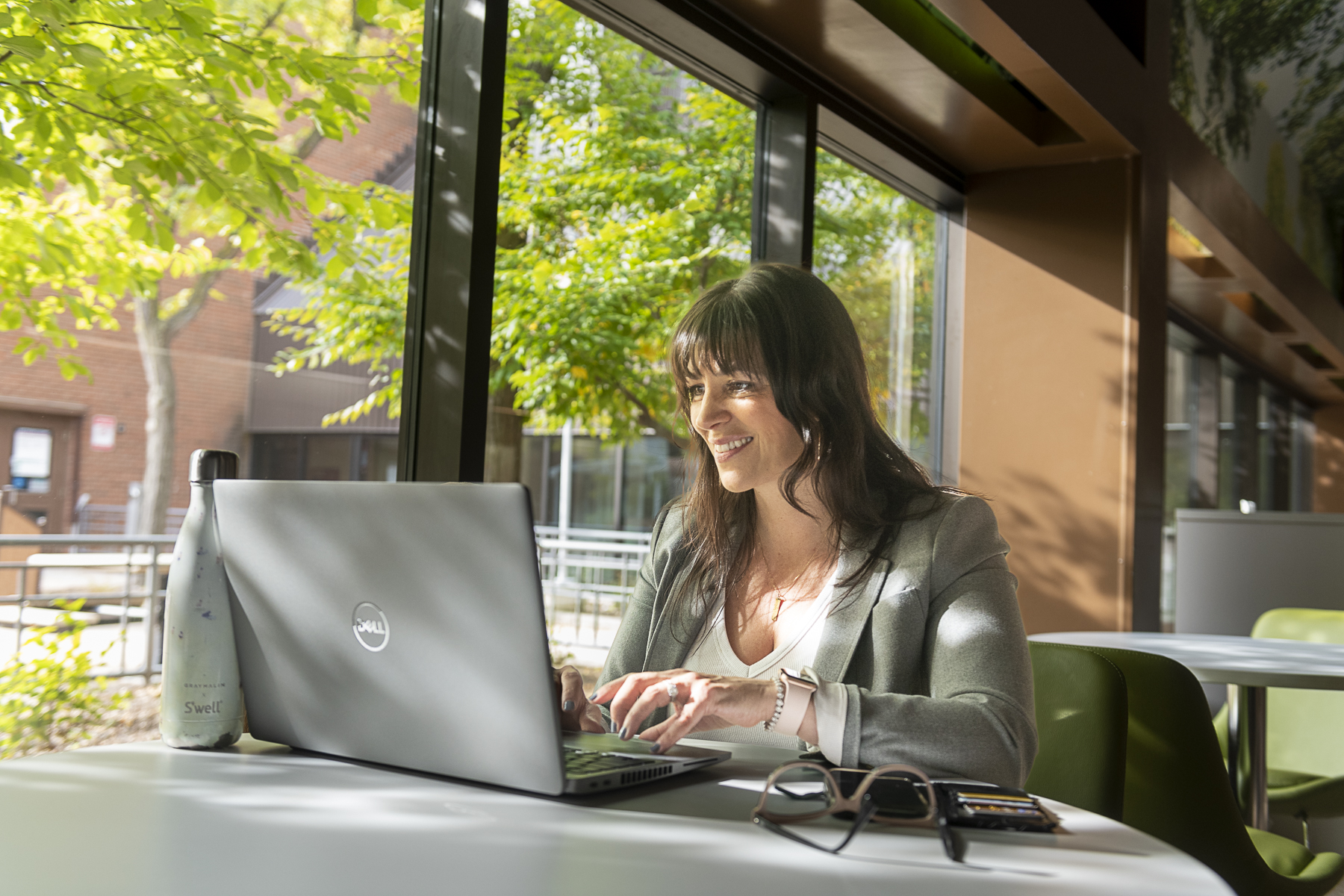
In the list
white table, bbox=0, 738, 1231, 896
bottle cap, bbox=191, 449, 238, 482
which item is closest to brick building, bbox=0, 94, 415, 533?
bottle cap, bbox=191, 449, 238, 482

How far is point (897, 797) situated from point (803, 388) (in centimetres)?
75

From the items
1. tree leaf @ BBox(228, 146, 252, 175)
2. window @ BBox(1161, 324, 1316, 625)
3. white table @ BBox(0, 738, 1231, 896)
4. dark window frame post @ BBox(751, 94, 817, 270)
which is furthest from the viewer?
window @ BBox(1161, 324, 1316, 625)

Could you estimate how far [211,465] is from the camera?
116cm

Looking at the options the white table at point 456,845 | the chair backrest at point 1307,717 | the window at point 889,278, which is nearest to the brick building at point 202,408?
the white table at point 456,845

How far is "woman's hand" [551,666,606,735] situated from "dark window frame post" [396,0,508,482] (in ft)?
2.43

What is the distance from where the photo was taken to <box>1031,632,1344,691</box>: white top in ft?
6.43

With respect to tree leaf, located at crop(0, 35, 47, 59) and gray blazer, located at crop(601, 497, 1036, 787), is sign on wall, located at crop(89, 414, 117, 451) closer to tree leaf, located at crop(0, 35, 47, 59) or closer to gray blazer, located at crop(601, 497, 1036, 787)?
tree leaf, located at crop(0, 35, 47, 59)

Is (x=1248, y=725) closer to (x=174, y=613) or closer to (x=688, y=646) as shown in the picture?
(x=688, y=646)

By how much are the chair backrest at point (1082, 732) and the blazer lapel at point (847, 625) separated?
0.32 meters

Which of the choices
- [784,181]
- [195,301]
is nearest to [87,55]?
[195,301]

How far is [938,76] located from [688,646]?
242 cm

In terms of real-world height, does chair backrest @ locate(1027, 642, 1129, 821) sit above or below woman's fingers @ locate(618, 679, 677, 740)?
below

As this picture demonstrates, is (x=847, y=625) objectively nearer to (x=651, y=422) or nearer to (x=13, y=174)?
(x=13, y=174)

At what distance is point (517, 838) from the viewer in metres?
0.85
